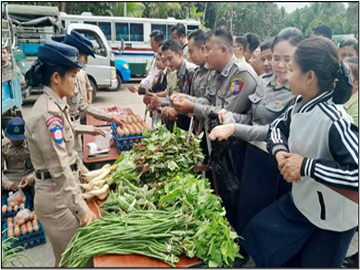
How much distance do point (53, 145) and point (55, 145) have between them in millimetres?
12

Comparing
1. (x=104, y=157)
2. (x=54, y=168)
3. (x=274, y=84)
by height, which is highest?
(x=274, y=84)

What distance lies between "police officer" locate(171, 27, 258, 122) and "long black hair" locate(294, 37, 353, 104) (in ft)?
2.91

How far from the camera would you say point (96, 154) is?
304cm

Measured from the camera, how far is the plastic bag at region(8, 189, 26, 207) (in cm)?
316

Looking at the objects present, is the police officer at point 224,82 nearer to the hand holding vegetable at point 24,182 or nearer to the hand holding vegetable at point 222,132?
the hand holding vegetable at point 222,132

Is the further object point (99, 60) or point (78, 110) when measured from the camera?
point (99, 60)

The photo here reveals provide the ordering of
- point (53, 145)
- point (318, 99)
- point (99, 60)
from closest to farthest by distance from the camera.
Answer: point (318, 99)
point (53, 145)
point (99, 60)

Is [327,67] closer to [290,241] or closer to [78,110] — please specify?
[290,241]

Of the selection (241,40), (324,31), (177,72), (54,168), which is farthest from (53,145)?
(241,40)

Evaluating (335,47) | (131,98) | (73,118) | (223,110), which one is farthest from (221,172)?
(131,98)

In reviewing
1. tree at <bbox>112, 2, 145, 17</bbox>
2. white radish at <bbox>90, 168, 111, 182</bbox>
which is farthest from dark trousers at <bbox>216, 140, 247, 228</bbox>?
tree at <bbox>112, 2, 145, 17</bbox>

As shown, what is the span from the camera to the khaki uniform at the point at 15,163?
337 centimetres

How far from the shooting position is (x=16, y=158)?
3.38 meters

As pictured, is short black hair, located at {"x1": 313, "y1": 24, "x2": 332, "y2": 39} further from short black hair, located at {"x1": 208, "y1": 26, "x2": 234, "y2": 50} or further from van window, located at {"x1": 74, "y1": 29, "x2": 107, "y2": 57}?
van window, located at {"x1": 74, "y1": 29, "x2": 107, "y2": 57}
